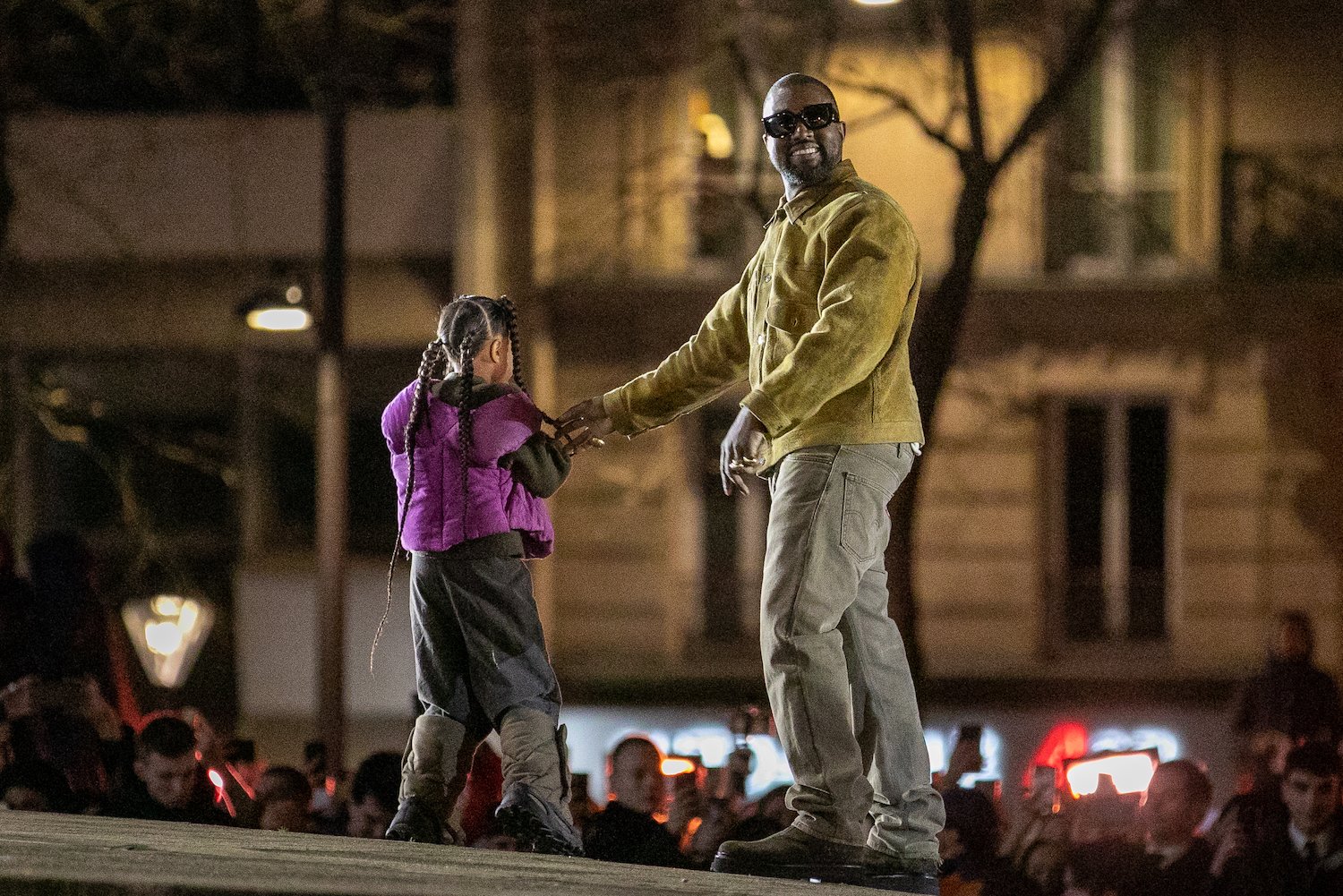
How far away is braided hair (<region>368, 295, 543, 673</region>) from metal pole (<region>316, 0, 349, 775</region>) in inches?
243

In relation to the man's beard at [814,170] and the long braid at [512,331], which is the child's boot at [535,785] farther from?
the man's beard at [814,170]

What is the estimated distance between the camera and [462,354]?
5312mm

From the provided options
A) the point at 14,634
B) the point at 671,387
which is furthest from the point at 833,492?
the point at 14,634

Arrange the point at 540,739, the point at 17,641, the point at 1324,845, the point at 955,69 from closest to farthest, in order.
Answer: the point at 540,739
the point at 1324,845
the point at 17,641
the point at 955,69

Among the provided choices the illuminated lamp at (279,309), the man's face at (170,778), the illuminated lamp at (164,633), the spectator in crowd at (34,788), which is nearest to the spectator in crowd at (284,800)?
the man's face at (170,778)

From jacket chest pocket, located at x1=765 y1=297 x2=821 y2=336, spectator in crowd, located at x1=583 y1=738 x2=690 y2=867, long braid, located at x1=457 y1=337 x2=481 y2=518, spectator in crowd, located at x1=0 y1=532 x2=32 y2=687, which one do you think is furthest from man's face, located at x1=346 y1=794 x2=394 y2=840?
jacket chest pocket, located at x1=765 y1=297 x2=821 y2=336

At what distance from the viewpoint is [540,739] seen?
16.9 ft

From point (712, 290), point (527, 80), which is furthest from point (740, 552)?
point (527, 80)

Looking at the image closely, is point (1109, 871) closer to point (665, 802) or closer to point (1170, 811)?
point (1170, 811)

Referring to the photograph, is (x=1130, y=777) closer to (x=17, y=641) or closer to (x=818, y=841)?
(x=818, y=841)

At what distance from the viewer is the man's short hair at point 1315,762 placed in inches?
263

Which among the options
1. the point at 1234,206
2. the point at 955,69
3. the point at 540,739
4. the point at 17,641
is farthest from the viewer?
the point at 1234,206

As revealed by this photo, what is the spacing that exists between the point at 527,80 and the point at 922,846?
13.8 m

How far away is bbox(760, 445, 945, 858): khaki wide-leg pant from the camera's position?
4.73m
